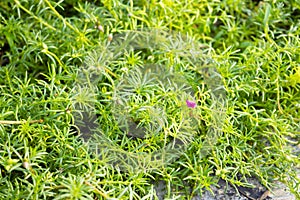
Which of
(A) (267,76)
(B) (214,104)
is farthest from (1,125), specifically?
(A) (267,76)

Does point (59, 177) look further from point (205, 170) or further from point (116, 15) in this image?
point (116, 15)

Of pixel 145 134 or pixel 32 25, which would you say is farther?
pixel 32 25

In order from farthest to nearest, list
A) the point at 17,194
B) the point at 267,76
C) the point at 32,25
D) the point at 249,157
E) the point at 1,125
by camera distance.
Answer: the point at 32,25
the point at 267,76
the point at 249,157
the point at 1,125
the point at 17,194

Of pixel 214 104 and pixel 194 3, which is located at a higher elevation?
pixel 194 3

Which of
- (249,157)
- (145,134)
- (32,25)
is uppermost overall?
(32,25)

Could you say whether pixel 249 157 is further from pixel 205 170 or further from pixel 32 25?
pixel 32 25

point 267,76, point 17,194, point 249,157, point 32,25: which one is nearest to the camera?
point 17,194

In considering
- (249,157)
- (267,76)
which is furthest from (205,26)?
(249,157)
